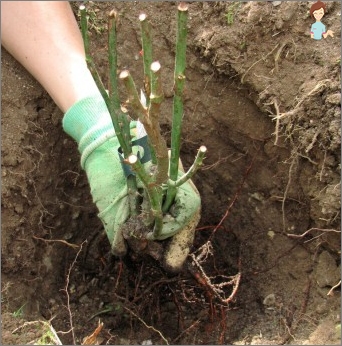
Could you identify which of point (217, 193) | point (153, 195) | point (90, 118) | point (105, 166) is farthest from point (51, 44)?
point (217, 193)

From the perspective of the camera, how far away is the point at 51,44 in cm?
139

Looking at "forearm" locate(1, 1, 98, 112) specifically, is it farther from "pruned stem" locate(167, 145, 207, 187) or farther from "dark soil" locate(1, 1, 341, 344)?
"pruned stem" locate(167, 145, 207, 187)

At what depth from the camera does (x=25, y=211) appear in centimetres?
151

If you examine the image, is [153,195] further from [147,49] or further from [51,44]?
[51,44]

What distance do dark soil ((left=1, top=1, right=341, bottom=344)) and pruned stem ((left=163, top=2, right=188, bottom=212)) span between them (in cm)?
33

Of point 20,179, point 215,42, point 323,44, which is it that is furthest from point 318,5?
point 20,179

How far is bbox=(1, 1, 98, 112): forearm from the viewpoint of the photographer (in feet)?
4.50

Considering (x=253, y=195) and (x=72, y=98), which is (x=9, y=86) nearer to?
(x=72, y=98)

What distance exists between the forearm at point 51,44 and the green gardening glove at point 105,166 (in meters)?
0.06

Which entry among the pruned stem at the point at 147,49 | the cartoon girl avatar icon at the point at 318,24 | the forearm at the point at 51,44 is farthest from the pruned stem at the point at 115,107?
the cartoon girl avatar icon at the point at 318,24

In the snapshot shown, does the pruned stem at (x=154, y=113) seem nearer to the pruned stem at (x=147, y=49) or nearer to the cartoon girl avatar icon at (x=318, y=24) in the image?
the pruned stem at (x=147, y=49)

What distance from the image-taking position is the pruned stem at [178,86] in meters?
0.87

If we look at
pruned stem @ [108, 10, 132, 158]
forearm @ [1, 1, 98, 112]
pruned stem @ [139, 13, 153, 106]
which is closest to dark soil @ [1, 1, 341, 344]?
forearm @ [1, 1, 98, 112]

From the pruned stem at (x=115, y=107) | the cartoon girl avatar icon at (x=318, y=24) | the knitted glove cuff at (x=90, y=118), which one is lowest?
the cartoon girl avatar icon at (x=318, y=24)
